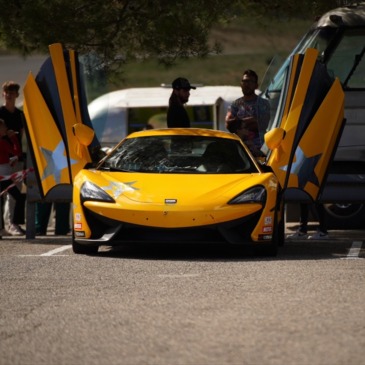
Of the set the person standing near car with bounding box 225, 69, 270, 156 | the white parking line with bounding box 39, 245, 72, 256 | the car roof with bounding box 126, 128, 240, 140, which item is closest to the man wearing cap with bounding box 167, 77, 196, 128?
the person standing near car with bounding box 225, 69, 270, 156

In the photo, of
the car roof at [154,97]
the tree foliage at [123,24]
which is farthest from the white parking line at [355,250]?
the car roof at [154,97]

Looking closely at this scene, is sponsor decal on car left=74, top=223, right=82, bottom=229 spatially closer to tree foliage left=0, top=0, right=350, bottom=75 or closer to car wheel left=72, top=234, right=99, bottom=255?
car wheel left=72, top=234, right=99, bottom=255

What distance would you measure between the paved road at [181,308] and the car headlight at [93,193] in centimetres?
53

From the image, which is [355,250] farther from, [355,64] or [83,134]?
[355,64]

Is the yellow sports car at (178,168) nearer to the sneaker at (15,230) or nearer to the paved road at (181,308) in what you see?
the paved road at (181,308)

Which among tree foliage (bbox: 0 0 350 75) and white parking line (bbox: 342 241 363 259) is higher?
tree foliage (bbox: 0 0 350 75)

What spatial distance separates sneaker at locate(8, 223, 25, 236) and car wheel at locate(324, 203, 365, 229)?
522 centimetres

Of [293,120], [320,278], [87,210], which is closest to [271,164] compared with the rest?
[293,120]

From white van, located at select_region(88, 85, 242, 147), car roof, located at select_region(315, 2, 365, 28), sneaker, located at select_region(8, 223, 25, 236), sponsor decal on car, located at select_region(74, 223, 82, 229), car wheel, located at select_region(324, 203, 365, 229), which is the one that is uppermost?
car roof, located at select_region(315, 2, 365, 28)

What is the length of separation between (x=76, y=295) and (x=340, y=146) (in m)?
7.99

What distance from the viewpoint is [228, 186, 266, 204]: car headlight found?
12641 millimetres

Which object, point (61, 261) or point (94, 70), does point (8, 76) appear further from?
point (61, 261)

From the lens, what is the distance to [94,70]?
19.9 meters

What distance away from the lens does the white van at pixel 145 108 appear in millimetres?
30609
